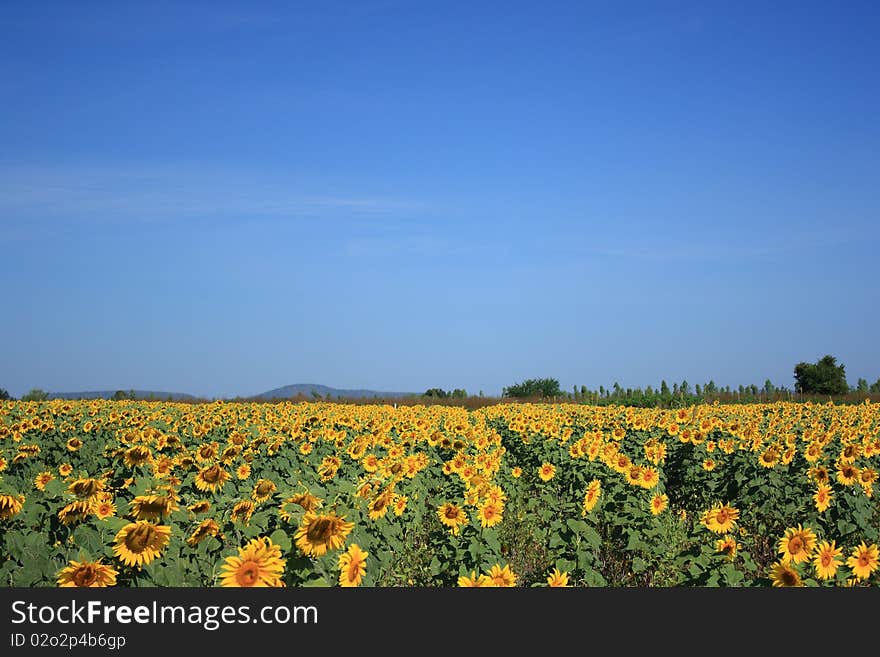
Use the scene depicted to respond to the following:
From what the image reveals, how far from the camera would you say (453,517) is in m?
7.93

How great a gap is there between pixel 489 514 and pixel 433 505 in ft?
14.9

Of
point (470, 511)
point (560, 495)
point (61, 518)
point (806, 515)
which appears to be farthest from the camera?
point (560, 495)

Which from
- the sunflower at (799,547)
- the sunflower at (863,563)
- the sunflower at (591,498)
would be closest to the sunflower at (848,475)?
the sunflower at (591,498)

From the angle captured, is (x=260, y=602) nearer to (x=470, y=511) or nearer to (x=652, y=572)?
(x=470, y=511)

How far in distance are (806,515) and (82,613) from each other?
1010 cm

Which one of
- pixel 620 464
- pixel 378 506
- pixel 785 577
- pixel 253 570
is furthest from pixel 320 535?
pixel 620 464

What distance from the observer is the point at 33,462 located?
43.7 feet

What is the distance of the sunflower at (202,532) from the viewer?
563 cm

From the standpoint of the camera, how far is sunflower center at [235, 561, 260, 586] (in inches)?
163

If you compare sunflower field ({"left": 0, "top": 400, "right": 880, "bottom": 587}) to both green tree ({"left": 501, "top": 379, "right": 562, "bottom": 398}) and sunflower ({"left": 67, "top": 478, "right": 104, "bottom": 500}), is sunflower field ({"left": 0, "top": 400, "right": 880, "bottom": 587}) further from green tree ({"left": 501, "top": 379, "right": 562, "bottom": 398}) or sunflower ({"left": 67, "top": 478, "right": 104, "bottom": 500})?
green tree ({"left": 501, "top": 379, "right": 562, "bottom": 398})

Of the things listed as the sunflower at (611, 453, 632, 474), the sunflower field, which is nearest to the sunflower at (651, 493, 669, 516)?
the sunflower field

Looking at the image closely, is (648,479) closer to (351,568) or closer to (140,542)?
(351,568)

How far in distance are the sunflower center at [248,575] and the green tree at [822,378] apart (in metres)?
53.7

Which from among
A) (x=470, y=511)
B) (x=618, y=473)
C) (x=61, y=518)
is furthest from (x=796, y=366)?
(x=61, y=518)
